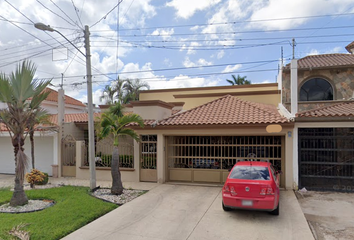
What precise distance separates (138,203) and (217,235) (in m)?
3.43

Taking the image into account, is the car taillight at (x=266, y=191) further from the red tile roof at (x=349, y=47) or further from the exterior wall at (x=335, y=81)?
the red tile roof at (x=349, y=47)

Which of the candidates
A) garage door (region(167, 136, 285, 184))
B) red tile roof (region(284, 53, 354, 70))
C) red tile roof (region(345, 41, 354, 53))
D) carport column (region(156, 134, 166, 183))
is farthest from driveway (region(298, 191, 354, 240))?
red tile roof (region(345, 41, 354, 53))

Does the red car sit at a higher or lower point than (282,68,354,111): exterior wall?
lower

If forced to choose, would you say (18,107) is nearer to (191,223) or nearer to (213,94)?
(191,223)

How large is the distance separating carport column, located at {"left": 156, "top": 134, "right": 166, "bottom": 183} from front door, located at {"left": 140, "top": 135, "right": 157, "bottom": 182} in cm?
33

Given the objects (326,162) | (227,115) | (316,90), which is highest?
(316,90)

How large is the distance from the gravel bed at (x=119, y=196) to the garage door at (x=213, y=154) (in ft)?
7.85

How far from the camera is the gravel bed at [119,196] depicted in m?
8.75

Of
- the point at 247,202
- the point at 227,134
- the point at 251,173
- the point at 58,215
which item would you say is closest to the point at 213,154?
the point at 227,134

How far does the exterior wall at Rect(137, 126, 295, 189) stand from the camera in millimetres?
10145

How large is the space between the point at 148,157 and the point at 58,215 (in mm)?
5510

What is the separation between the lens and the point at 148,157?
39.5ft

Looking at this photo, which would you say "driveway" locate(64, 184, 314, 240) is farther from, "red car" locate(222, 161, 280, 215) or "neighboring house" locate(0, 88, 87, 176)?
"neighboring house" locate(0, 88, 87, 176)

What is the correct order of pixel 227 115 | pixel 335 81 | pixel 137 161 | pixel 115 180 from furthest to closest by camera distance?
pixel 335 81 < pixel 137 161 < pixel 227 115 < pixel 115 180
